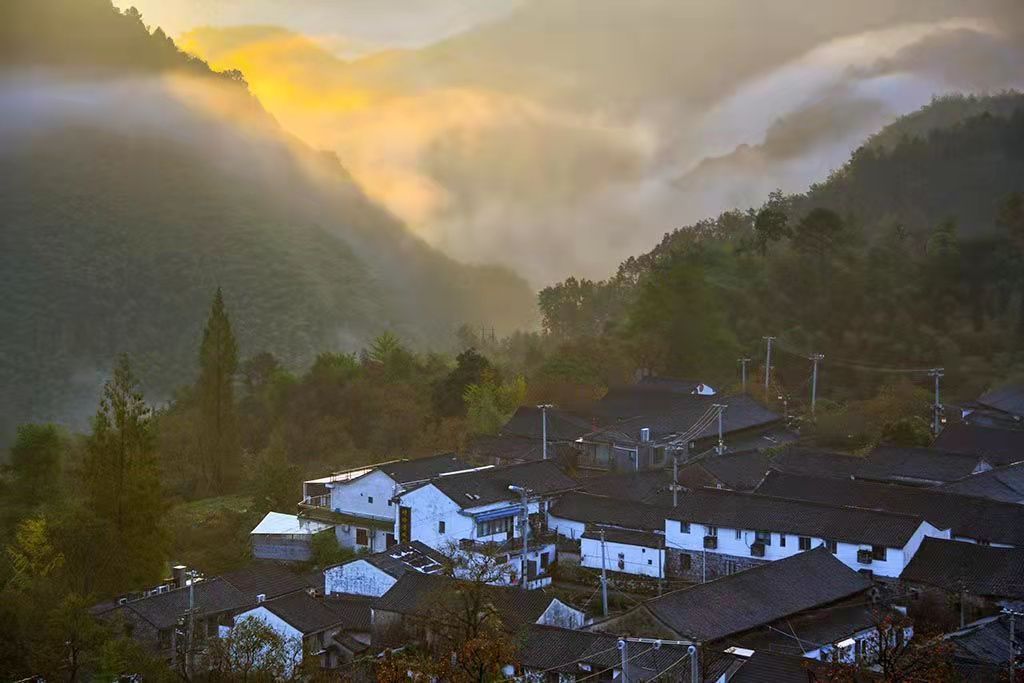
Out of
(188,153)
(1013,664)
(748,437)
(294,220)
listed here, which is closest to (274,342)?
(294,220)

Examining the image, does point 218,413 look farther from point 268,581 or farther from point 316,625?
point 316,625

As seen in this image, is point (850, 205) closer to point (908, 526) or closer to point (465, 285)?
point (465, 285)

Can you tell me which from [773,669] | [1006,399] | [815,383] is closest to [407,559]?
[773,669]

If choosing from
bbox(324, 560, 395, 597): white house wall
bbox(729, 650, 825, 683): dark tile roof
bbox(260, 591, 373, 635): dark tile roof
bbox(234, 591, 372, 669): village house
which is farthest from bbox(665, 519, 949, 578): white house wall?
bbox(234, 591, 372, 669): village house

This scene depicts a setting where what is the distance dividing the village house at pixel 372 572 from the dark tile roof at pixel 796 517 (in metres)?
5.97

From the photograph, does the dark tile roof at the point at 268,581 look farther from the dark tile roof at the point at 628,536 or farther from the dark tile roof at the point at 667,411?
the dark tile roof at the point at 667,411

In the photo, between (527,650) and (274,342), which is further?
(274,342)

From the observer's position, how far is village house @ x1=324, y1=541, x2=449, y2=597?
87.2 ft

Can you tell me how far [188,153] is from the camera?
66000 mm

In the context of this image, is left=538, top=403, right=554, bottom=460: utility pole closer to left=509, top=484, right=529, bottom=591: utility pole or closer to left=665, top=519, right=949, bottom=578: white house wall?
left=509, top=484, right=529, bottom=591: utility pole

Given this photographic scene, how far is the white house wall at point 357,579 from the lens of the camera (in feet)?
87.2

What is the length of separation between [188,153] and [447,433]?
101 ft

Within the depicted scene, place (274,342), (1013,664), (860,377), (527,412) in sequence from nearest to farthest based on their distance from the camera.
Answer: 1. (1013,664)
2. (527,412)
3. (860,377)
4. (274,342)

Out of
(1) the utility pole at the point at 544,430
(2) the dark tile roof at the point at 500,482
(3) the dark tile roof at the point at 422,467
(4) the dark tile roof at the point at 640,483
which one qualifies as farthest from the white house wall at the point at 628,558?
(1) the utility pole at the point at 544,430
